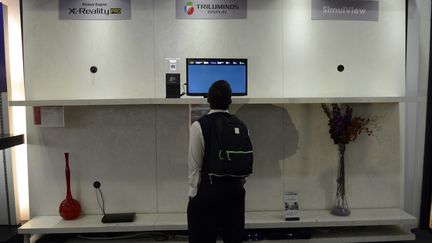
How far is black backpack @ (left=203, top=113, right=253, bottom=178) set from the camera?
6.64ft

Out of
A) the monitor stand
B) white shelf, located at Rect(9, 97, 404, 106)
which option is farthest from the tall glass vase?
the monitor stand

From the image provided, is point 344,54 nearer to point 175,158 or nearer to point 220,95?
point 220,95

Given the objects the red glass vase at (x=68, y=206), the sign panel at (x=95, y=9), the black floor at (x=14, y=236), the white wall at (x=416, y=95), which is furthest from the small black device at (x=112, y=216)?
the white wall at (x=416, y=95)

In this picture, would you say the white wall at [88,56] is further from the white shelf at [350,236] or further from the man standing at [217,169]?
the white shelf at [350,236]

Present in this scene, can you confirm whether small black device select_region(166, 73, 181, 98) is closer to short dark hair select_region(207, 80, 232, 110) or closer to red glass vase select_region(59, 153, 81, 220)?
short dark hair select_region(207, 80, 232, 110)

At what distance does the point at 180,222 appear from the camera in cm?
273

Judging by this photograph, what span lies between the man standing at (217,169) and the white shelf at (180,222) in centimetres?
62

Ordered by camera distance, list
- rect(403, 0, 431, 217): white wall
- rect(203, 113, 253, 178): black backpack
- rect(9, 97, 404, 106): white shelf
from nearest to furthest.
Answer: rect(203, 113, 253, 178): black backpack → rect(9, 97, 404, 106): white shelf → rect(403, 0, 431, 217): white wall

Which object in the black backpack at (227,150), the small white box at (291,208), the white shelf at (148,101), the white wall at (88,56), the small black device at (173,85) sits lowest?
the small white box at (291,208)

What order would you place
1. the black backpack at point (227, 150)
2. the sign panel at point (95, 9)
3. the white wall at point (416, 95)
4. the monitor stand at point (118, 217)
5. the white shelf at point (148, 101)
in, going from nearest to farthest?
the black backpack at point (227, 150), the white shelf at point (148, 101), the monitor stand at point (118, 217), the sign panel at point (95, 9), the white wall at point (416, 95)

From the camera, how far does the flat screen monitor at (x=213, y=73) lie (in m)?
2.65

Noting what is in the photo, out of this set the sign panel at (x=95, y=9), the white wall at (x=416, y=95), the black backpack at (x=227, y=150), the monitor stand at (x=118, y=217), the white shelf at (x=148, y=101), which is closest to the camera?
the black backpack at (x=227, y=150)

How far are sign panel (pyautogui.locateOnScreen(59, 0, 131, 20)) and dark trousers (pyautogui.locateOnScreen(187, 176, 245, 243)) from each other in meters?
1.72

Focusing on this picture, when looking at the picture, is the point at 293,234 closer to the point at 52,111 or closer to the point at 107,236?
the point at 107,236
